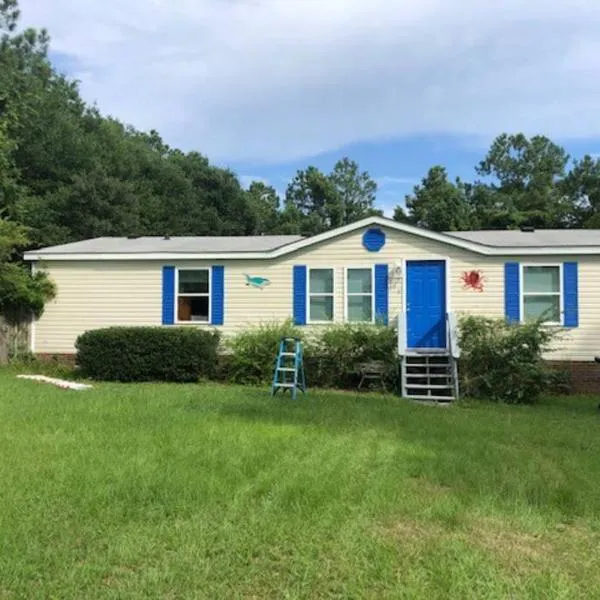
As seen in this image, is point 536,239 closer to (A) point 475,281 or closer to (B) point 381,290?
(A) point 475,281

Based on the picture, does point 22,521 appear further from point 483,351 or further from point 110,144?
point 110,144

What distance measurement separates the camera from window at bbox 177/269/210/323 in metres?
16.0

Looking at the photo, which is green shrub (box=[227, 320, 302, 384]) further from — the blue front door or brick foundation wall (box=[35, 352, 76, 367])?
brick foundation wall (box=[35, 352, 76, 367])

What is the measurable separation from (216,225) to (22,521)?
35200 mm

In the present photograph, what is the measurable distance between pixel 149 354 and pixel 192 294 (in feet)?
7.40

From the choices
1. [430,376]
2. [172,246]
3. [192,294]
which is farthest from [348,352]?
[172,246]

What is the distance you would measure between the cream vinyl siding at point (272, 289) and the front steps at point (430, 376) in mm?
1441

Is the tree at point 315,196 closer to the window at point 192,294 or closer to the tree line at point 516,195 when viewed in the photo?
the tree line at point 516,195

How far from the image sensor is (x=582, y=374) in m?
14.4

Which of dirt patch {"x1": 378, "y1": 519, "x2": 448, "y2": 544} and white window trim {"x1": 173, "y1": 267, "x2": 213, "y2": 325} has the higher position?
white window trim {"x1": 173, "y1": 267, "x2": 213, "y2": 325}

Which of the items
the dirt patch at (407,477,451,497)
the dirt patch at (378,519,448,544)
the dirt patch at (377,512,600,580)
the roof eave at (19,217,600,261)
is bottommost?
the dirt patch at (377,512,600,580)

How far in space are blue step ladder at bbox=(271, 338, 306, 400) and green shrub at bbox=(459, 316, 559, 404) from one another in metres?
3.19

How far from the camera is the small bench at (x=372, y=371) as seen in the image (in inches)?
540

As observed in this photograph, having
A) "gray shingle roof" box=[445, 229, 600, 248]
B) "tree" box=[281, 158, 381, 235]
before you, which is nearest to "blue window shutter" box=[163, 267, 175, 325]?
"gray shingle roof" box=[445, 229, 600, 248]
